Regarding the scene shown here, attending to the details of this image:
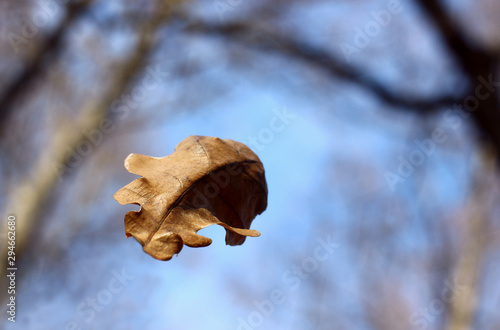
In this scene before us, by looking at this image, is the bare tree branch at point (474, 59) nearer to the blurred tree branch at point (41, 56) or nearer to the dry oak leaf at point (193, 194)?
the dry oak leaf at point (193, 194)

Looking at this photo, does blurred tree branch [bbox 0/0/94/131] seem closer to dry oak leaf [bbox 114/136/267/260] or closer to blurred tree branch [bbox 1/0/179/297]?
blurred tree branch [bbox 1/0/179/297]

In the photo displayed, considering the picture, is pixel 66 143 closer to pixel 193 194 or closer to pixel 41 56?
pixel 41 56

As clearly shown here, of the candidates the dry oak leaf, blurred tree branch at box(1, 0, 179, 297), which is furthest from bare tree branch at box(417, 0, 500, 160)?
blurred tree branch at box(1, 0, 179, 297)

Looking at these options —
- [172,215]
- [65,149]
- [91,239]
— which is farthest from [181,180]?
[91,239]

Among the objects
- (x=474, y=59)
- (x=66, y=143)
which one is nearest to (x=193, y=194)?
(x=474, y=59)

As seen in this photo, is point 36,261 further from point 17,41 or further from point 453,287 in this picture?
point 453,287

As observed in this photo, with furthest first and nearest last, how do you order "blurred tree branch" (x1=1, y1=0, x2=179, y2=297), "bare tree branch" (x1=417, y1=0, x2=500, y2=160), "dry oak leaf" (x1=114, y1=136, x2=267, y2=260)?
"blurred tree branch" (x1=1, y1=0, x2=179, y2=297), "bare tree branch" (x1=417, y1=0, x2=500, y2=160), "dry oak leaf" (x1=114, y1=136, x2=267, y2=260)

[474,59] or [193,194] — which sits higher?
[474,59]
